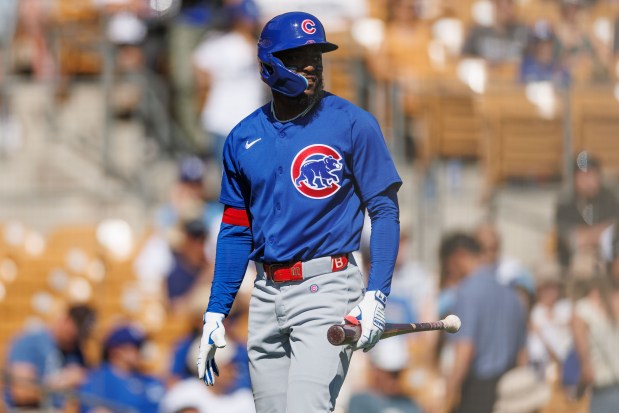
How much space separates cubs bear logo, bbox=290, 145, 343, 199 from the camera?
4391 mm

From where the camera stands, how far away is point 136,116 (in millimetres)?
11305

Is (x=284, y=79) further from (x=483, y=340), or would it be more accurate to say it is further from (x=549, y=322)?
(x=549, y=322)

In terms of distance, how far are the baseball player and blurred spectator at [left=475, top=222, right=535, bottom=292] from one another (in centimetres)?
355

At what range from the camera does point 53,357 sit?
29.1 feet

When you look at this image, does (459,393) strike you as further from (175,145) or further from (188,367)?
(175,145)

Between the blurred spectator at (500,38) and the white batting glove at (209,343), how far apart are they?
5549 mm

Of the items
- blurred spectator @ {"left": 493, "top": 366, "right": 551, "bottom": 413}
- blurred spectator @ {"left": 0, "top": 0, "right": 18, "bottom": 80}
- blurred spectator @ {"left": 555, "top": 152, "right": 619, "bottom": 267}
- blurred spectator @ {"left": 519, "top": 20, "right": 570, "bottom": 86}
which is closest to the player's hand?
blurred spectator @ {"left": 493, "top": 366, "right": 551, "bottom": 413}

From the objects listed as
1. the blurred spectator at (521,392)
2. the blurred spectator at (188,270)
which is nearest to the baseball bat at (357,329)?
the blurred spectator at (521,392)

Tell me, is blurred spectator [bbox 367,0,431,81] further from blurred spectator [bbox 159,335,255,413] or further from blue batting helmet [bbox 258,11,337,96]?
blue batting helmet [bbox 258,11,337,96]

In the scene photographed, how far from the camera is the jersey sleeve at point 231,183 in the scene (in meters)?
4.59

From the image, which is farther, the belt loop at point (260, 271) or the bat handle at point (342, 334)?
the belt loop at point (260, 271)

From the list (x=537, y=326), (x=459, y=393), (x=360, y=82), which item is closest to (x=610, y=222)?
(x=537, y=326)

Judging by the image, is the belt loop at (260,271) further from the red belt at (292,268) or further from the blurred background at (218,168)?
the blurred background at (218,168)

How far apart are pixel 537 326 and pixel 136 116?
4714mm
